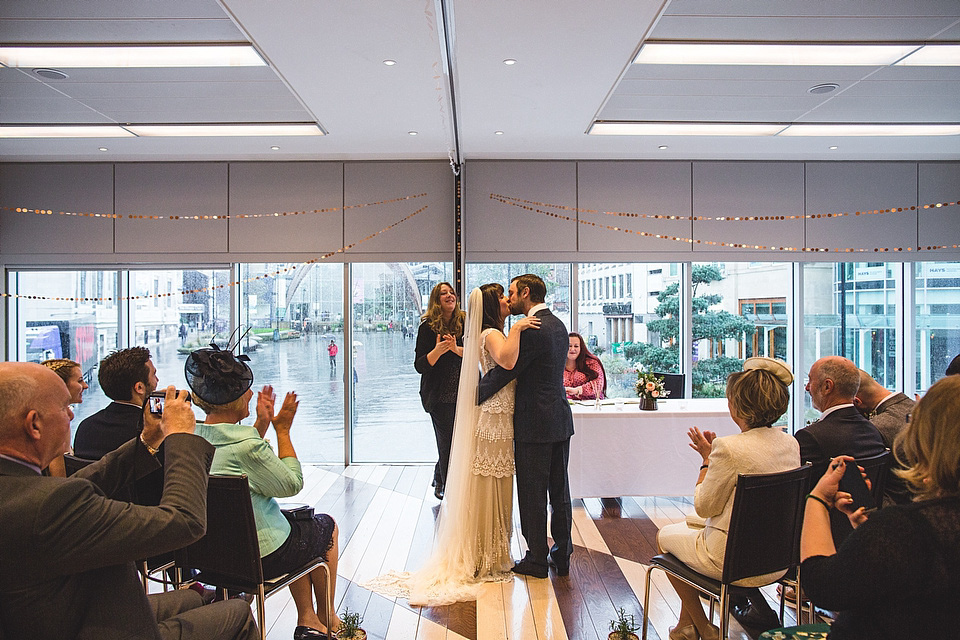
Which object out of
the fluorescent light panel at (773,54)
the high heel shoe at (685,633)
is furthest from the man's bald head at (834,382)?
the fluorescent light panel at (773,54)

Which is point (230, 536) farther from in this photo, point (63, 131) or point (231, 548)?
point (63, 131)

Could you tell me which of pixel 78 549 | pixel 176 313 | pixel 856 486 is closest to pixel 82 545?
pixel 78 549

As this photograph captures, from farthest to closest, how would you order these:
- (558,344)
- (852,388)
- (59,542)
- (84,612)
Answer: (558,344), (852,388), (84,612), (59,542)

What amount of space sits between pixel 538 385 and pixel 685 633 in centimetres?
140

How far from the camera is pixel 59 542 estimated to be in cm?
138

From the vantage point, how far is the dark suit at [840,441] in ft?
8.87

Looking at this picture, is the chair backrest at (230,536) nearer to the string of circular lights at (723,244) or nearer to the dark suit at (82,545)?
the dark suit at (82,545)

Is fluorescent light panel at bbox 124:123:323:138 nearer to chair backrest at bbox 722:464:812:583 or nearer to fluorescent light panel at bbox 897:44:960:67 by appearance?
fluorescent light panel at bbox 897:44:960:67

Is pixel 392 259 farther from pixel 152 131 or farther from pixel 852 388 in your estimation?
pixel 852 388

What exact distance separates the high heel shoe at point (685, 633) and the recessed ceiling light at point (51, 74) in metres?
4.71

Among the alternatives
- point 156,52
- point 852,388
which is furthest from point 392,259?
point 852,388

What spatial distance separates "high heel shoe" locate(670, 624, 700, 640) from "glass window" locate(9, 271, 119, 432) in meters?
6.02

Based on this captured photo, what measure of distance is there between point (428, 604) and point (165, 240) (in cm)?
482

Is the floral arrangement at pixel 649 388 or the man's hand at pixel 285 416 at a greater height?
the man's hand at pixel 285 416
